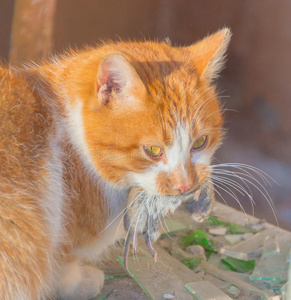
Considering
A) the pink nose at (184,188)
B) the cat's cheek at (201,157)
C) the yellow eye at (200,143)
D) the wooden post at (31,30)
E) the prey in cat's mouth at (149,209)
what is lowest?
the prey in cat's mouth at (149,209)

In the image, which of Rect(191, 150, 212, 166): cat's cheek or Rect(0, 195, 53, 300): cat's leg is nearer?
Rect(0, 195, 53, 300): cat's leg

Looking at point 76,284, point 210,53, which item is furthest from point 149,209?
point 210,53

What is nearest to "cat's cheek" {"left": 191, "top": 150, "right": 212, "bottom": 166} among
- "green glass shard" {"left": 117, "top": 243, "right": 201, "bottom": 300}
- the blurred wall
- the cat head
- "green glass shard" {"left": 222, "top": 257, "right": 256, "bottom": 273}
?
the cat head

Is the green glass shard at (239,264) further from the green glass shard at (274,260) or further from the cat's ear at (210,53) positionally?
the cat's ear at (210,53)

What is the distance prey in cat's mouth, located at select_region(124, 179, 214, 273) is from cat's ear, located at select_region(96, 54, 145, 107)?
1.05 feet

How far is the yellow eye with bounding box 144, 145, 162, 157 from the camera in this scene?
1.42 m

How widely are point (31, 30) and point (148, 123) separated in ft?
3.02

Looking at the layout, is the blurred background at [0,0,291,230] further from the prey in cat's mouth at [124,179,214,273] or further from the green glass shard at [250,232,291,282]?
the prey in cat's mouth at [124,179,214,273]

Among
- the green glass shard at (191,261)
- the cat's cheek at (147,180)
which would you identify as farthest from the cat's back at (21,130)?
the green glass shard at (191,261)

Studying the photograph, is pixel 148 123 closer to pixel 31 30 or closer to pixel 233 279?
pixel 233 279

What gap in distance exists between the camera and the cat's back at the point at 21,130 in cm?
131

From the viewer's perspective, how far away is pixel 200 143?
60.2 inches

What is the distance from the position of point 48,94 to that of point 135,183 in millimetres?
430

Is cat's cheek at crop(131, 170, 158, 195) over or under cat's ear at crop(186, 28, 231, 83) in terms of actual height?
under
